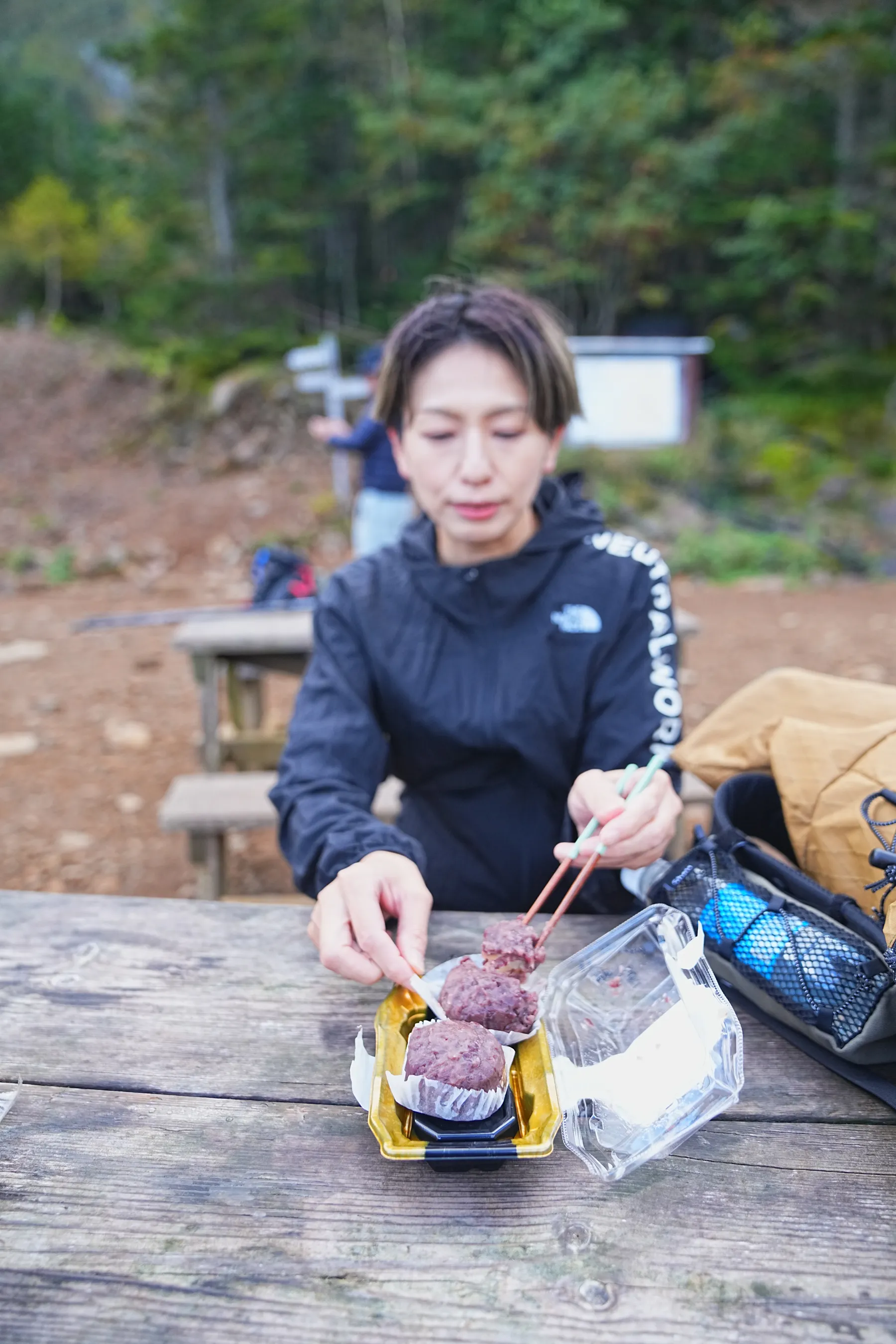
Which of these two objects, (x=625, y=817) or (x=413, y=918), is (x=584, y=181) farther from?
(x=413, y=918)

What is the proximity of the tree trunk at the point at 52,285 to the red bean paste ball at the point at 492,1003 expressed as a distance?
81.8ft

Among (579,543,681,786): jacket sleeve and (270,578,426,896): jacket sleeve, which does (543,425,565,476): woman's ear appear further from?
(270,578,426,896): jacket sleeve

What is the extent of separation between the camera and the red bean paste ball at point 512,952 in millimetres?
1186

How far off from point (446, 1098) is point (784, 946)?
463mm

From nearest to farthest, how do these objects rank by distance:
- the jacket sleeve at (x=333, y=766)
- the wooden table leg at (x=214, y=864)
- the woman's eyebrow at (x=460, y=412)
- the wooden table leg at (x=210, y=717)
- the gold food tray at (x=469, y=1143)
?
the gold food tray at (x=469, y=1143)
the jacket sleeve at (x=333, y=766)
the woman's eyebrow at (x=460, y=412)
the wooden table leg at (x=214, y=864)
the wooden table leg at (x=210, y=717)

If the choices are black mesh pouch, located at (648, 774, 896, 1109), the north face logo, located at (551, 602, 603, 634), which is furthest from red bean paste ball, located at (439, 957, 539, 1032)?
the north face logo, located at (551, 602, 603, 634)

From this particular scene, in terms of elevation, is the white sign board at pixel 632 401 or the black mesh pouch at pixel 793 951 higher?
the white sign board at pixel 632 401

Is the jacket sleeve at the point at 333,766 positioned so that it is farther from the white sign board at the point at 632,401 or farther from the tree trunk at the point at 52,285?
the tree trunk at the point at 52,285

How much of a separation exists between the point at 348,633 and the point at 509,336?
625 mm

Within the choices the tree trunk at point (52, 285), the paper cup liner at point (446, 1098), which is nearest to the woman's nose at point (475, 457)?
the paper cup liner at point (446, 1098)

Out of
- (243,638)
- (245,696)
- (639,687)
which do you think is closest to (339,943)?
(639,687)

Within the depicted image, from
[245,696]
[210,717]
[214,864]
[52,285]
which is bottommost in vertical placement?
[214,864]

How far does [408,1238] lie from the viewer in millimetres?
893

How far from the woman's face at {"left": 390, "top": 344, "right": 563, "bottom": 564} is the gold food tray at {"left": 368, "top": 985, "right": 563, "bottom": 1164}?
95 centimetres
